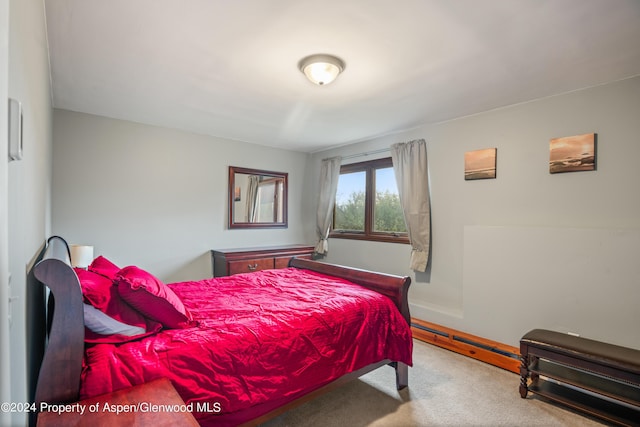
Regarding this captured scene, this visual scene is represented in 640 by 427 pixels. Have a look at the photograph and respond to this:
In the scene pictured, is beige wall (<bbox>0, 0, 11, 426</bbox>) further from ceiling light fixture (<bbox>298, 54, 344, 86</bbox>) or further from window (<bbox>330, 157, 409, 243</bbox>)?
window (<bbox>330, 157, 409, 243</bbox>)

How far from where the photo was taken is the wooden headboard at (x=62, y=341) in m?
1.24

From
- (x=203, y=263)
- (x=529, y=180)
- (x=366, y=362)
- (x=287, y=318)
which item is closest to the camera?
(x=287, y=318)

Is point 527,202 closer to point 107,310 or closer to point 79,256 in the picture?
point 107,310

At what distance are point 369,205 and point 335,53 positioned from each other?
2.66 m

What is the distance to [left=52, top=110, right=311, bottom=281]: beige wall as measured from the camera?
133 inches

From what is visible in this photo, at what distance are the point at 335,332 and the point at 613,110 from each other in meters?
2.78

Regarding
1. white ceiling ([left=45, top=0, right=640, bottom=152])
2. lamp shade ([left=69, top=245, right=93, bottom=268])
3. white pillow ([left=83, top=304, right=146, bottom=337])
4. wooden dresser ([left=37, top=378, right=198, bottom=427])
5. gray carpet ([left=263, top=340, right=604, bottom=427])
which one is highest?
white ceiling ([left=45, top=0, right=640, bottom=152])

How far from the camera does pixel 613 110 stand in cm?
255

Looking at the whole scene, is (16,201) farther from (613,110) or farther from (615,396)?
(613,110)

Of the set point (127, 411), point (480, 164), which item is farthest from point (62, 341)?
A: point (480, 164)

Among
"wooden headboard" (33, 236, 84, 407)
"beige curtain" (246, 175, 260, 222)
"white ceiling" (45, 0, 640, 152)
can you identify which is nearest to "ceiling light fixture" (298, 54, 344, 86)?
"white ceiling" (45, 0, 640, 152)

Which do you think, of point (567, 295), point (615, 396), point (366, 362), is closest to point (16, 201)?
point (366, 362)

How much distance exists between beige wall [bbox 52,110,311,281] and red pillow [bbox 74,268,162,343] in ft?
6.71

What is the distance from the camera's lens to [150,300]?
67.4 inches
